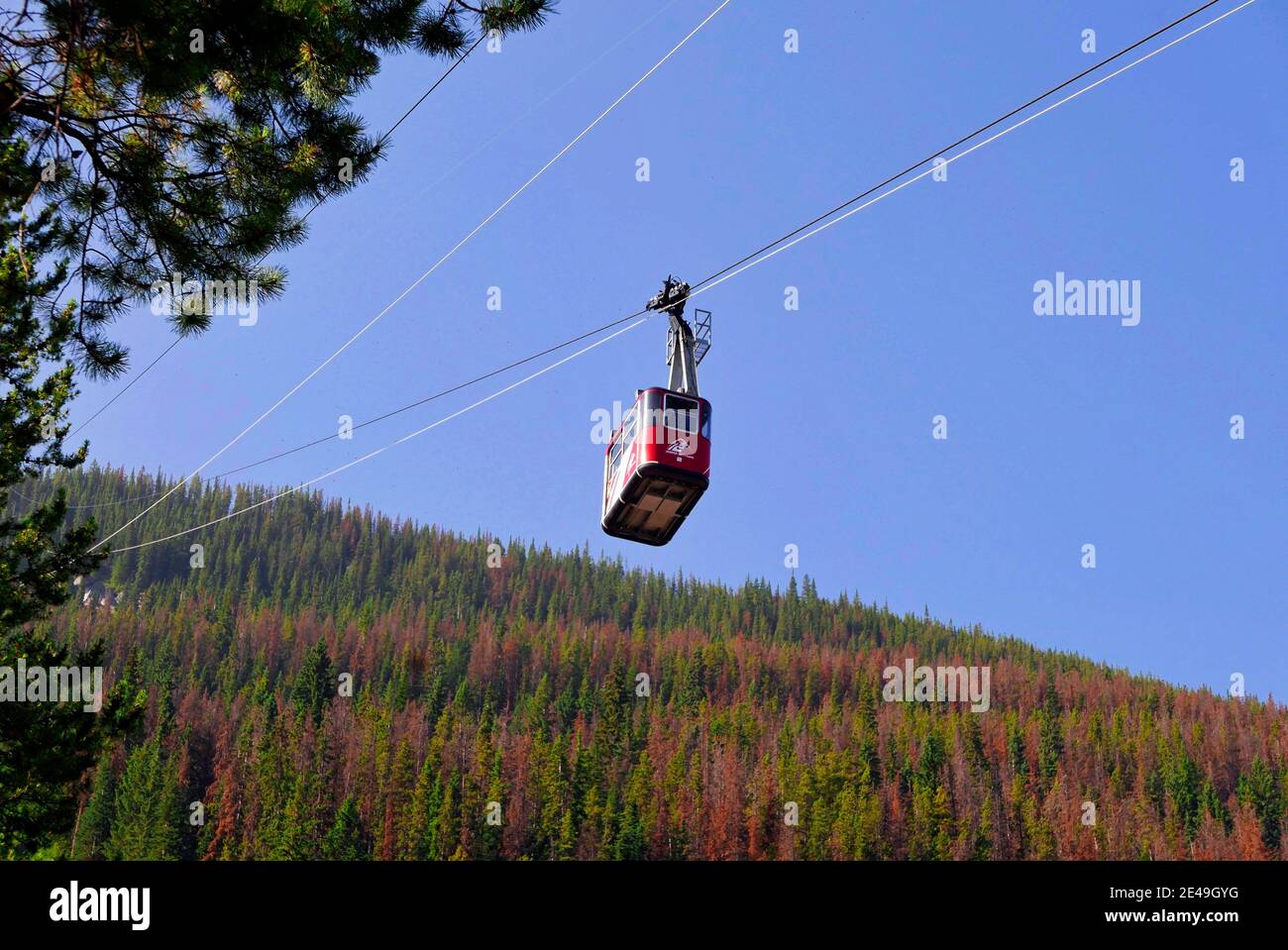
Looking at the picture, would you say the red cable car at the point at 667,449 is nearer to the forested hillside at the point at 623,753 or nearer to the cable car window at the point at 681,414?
the cable car window at the point at 681,414

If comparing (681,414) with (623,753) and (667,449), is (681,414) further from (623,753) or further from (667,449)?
(623,753)

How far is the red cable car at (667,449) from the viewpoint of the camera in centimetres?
2088

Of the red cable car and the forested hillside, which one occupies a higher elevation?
the red cable car

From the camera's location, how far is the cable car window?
2108cm

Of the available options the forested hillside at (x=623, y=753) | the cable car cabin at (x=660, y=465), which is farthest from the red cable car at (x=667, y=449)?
the forested hillside at (x=623, y=753)

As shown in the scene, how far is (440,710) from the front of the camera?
15175cm

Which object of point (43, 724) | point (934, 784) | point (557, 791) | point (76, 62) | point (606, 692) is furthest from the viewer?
point (606, 692)

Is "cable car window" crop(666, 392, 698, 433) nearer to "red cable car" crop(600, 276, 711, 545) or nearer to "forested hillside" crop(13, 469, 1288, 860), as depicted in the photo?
"red cable car" crop(600, 276, 711, 545)

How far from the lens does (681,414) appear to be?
835 inches

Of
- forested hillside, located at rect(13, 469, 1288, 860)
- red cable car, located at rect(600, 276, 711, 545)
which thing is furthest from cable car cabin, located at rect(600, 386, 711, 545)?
forested hillside, located at rect(13, 469, 1288, 860)

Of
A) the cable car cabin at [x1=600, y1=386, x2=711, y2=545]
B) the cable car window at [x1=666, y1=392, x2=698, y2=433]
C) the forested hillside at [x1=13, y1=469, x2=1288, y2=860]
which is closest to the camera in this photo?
the cable car cabin at [x1=600, y1=386, x2=711, y2=545]
